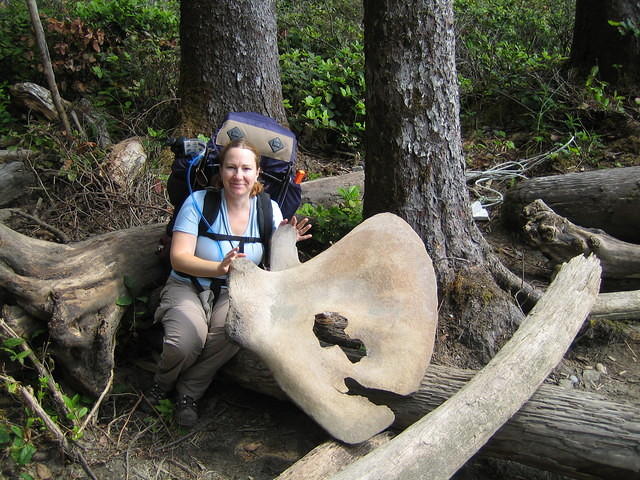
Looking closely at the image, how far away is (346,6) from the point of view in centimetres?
1011

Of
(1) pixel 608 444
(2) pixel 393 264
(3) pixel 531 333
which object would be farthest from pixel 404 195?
(1) pixel 608 444

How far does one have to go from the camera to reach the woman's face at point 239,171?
329cm

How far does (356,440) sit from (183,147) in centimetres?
203

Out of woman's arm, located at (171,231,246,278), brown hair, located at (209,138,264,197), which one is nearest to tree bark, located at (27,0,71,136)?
brown hair, located at (209,138,264,197)

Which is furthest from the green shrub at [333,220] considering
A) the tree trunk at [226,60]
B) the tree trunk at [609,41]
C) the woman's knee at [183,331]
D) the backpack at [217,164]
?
the tree trunk at [609,41]

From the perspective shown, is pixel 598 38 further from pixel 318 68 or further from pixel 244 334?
pixel 244 334

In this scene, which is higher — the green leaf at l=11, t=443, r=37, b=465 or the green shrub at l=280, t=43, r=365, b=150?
the green shrub at l=280, t=43, r=365, b=150

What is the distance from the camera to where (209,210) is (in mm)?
3355

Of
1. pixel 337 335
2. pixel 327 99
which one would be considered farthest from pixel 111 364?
pixel 327 99

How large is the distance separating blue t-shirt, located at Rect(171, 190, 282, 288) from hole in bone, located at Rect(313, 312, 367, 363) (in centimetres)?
60

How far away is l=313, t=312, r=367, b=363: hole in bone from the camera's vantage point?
3121 millimetres

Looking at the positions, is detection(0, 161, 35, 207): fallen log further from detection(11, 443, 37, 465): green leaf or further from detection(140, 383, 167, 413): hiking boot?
detection(11, 443, 37, 465): green leaf

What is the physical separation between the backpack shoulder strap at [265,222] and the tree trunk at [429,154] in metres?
0.70

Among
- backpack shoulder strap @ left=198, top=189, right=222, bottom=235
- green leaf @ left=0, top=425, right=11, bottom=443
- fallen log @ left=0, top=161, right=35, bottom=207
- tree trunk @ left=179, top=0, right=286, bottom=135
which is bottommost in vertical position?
green leaf @ left=0, top=425, right=11, bottom=443
